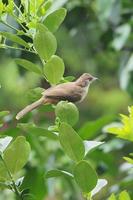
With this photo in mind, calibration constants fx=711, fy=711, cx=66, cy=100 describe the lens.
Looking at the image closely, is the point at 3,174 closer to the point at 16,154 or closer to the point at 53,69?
the point at 16,154

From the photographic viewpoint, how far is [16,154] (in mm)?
894

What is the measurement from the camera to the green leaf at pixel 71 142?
85 centimetres

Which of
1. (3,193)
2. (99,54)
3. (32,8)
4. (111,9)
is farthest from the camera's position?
(99,54)

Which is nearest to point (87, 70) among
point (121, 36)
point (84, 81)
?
point (121, 36)

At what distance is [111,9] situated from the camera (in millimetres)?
2680

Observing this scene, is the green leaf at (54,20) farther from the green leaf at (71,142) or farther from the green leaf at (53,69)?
the green leaf at (71,142)

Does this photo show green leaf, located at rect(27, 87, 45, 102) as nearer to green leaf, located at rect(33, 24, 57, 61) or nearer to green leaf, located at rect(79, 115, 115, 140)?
green leaf, located at rect(33, 24, 57, 61)

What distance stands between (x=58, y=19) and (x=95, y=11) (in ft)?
6.68

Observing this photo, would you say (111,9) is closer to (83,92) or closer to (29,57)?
(29,57)

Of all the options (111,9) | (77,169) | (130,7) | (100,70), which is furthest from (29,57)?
(100,70)

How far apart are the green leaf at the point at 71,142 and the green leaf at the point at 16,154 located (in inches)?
2.4

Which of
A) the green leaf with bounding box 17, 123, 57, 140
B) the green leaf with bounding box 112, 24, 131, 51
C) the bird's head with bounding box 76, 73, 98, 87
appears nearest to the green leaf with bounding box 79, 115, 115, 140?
the green leaf with bounding box 112, 24, 131, 51

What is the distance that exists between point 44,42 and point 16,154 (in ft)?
0.48

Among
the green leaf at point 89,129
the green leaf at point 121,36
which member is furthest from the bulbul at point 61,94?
the green leaf at point 121,36
